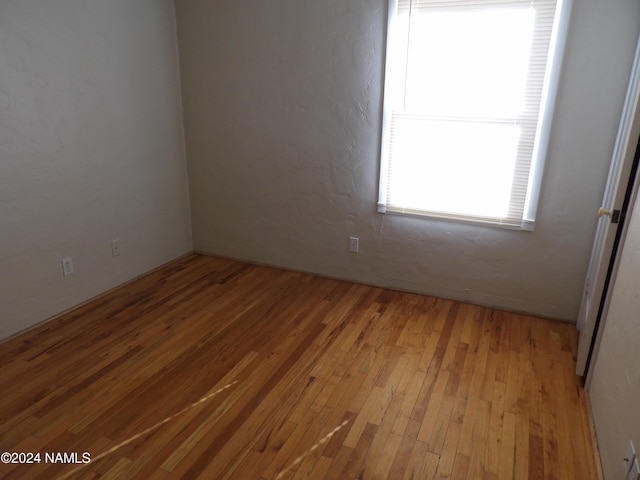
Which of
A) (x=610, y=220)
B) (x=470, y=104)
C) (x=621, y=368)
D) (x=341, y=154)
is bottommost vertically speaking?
(x=621, y=368)

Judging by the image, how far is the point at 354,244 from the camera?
351 cm

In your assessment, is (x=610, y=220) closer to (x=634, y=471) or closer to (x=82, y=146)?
(x=634, y=471)

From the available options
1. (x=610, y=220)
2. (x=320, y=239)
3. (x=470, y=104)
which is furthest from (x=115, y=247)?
(x=610, y=220)

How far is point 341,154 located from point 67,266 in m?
2.14

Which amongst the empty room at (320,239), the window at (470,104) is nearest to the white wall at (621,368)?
the empty room at (320,239)

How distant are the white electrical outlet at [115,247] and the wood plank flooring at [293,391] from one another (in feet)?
1.07

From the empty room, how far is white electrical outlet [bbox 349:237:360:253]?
2cm

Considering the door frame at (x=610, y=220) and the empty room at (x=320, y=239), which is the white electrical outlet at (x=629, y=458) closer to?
the empty room at (x=320, y=239)

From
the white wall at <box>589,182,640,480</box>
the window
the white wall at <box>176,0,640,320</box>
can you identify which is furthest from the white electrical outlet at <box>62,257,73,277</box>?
the white wall at <box>589,182,640,480</box>

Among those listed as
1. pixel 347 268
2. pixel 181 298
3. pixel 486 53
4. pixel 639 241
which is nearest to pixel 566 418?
pixel 639 241

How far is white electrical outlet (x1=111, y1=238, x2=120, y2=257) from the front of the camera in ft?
10.8

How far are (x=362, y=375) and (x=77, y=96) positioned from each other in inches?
102

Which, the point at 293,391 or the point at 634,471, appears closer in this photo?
the point at 634,471

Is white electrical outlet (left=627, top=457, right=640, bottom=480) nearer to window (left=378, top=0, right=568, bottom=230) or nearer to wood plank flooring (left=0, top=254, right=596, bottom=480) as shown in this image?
wood plank flooring (left=0, top=254, right=596, bottom=480)
